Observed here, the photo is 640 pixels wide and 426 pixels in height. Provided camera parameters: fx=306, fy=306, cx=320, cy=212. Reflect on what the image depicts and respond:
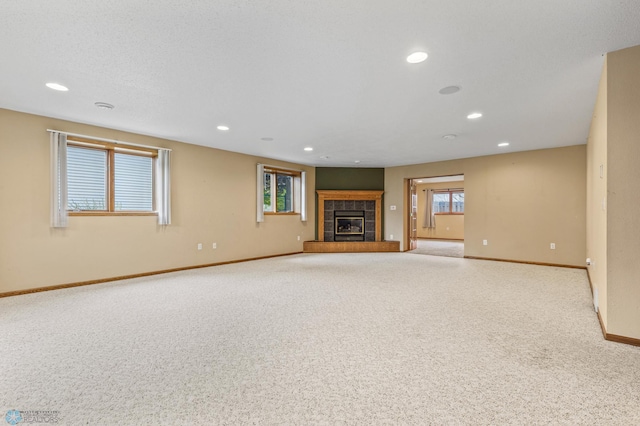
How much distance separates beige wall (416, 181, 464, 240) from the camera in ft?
38.2

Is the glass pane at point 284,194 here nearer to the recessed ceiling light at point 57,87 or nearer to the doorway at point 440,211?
the recessed ceiling light at point 57,87

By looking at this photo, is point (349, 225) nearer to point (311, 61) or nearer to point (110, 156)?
point (110, 156)

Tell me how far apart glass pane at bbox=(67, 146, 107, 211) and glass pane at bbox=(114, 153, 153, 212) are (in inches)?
7.4

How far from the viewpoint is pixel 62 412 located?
1627 millimetres

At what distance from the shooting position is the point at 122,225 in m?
4.91

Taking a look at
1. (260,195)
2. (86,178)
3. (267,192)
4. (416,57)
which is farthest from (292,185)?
(416,57)

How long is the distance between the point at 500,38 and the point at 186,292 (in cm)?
430

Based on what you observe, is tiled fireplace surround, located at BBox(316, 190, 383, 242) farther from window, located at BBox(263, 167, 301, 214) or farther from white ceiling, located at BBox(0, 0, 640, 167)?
white ceiling, located at BBox(0, 0, 640, 167)

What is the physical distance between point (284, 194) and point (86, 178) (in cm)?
424

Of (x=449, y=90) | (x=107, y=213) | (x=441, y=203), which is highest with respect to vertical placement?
(x=449, y=90)

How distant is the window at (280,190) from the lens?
753 centimetres

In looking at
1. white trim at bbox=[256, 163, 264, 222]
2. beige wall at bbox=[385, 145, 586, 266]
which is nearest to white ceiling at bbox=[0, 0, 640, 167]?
beige wall at bbox=[385, 145, 586, 266]

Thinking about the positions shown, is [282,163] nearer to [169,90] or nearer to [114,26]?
[169,90]

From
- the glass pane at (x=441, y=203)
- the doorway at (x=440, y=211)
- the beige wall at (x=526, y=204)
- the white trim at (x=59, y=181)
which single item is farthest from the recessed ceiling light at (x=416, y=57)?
the glass pane at (x=441, y=203)
